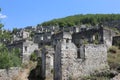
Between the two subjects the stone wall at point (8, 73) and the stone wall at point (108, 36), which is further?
the stone wall at point (108, 36)

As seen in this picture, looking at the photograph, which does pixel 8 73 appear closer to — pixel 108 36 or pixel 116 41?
pixel 116 41

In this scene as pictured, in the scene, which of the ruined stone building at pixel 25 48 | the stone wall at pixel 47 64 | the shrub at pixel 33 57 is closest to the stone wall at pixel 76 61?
the stone wall at pixel 47 64

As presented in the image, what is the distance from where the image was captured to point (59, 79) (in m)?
22.8

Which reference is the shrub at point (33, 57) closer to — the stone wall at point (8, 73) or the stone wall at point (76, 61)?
the stone wall at point (8, 73)

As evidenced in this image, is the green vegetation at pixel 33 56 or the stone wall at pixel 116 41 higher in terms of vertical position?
the stone wall at pixel 116 41

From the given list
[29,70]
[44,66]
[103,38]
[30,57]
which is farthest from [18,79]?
[30,57]

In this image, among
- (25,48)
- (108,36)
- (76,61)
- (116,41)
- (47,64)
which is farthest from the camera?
(25,48)

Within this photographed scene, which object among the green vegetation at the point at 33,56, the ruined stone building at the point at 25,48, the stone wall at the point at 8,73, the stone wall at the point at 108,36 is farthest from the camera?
the ruined stone building at the point at 25,48

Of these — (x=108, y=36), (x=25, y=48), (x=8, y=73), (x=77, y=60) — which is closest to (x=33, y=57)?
(x=25, y=48)

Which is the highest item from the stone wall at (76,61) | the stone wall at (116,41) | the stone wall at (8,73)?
the stone wall at (116,41)

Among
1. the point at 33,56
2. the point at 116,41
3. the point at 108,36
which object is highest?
the point at 108,36

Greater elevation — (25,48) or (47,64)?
(25,48)

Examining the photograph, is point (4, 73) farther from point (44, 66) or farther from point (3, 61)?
point (3, 61)

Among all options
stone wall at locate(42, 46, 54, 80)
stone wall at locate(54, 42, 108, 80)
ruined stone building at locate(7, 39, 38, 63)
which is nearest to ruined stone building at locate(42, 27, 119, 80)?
stone wall at locate(54, 42, 108, 80)
